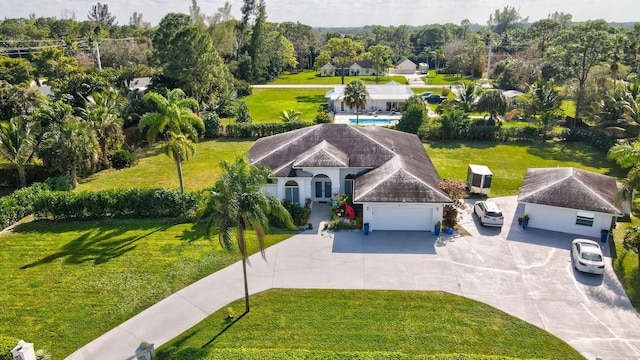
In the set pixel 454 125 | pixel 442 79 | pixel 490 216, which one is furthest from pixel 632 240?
pixel 442 79

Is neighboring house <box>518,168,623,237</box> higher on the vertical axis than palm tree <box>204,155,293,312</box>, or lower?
lower

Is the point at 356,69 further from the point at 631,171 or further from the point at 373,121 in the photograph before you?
the point at 631,171

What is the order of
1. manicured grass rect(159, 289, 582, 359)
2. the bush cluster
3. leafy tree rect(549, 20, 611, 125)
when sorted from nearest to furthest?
1. manicured grass rect(159, 289, 582, 359)
2. leafy tree rect(549, 20, 611, 125)
3. the bush cluster

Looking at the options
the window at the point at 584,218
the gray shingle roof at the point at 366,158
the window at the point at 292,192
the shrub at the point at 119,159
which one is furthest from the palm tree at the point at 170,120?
the window at the point at 584,218

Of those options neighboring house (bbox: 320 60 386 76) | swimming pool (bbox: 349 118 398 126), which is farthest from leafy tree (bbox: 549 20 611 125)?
neighboring house (bbox: 320 60 386 76)

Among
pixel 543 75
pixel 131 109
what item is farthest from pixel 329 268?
pixel 543 75

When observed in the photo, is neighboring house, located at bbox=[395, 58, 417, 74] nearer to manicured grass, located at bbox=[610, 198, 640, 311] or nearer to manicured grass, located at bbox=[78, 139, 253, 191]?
manicured grass, located at bbox=[78, 139, 253, 191]
